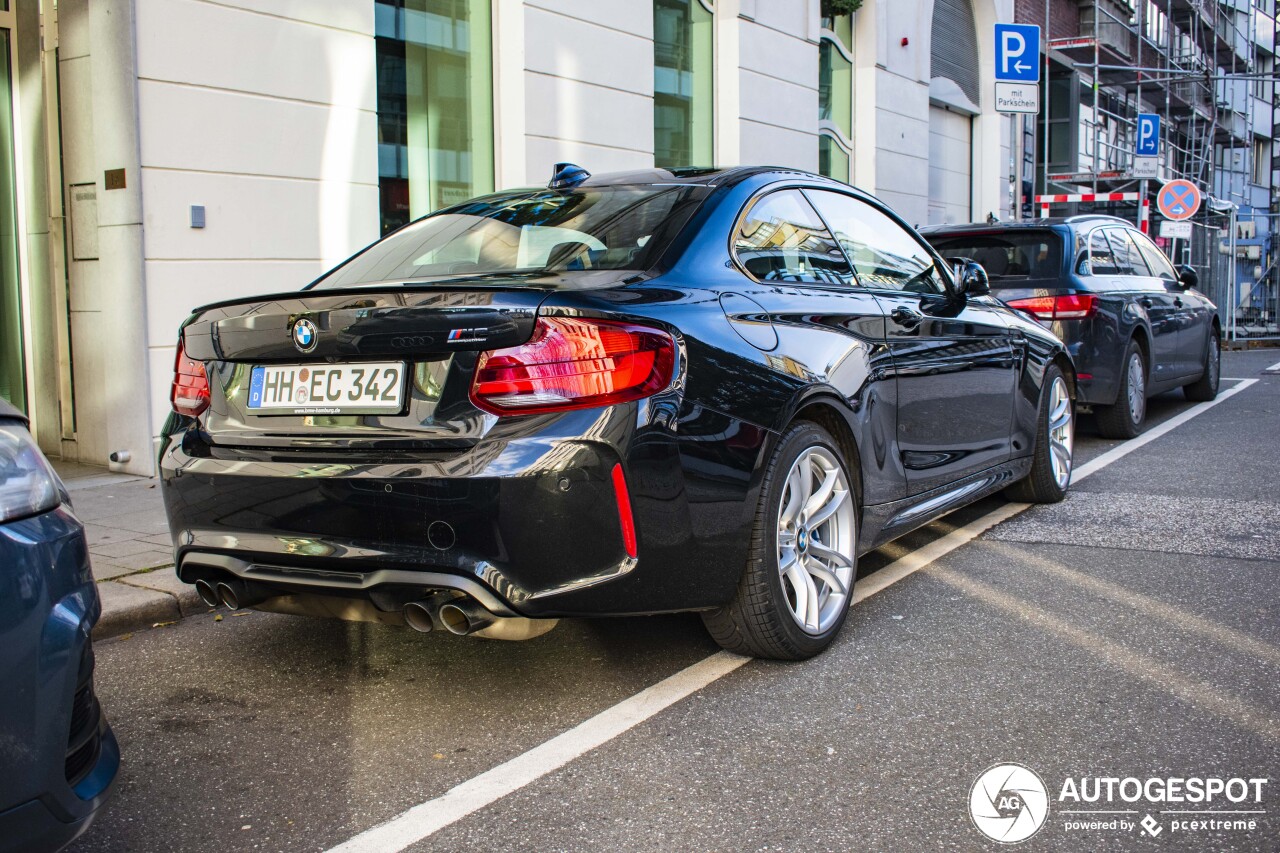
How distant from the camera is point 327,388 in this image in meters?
3.41

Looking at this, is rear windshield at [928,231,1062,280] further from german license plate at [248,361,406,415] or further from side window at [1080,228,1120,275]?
german license plate at [248,361,406,415]

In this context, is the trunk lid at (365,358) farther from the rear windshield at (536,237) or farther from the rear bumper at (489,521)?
the rear windshield at (536,237)

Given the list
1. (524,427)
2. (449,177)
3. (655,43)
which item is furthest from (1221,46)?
(524,427)

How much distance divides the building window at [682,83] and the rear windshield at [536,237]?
8.46 m

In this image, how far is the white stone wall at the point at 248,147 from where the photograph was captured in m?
7.69

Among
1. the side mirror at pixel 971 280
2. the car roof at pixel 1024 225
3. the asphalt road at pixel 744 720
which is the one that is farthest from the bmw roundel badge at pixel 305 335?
the car roof at pixel 1024 225

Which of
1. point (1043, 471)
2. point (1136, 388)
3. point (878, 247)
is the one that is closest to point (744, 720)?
point (878, 247)

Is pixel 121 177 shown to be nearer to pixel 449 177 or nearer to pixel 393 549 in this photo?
pixel 449 177

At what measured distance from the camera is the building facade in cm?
766

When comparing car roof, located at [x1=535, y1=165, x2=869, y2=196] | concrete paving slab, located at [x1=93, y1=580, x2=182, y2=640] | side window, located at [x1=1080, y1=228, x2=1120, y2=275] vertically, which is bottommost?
concrete paving slab, located at [x1=93, y1=580, x2=182, y2=640]

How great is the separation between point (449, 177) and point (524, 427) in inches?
293

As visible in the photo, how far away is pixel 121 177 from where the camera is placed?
7.57m

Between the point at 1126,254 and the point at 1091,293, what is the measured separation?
112 centimetres

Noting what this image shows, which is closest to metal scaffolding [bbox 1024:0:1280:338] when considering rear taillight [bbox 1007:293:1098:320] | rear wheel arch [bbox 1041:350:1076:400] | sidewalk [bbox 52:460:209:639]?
rear taillight [bbox 1007:293:1098:320]
